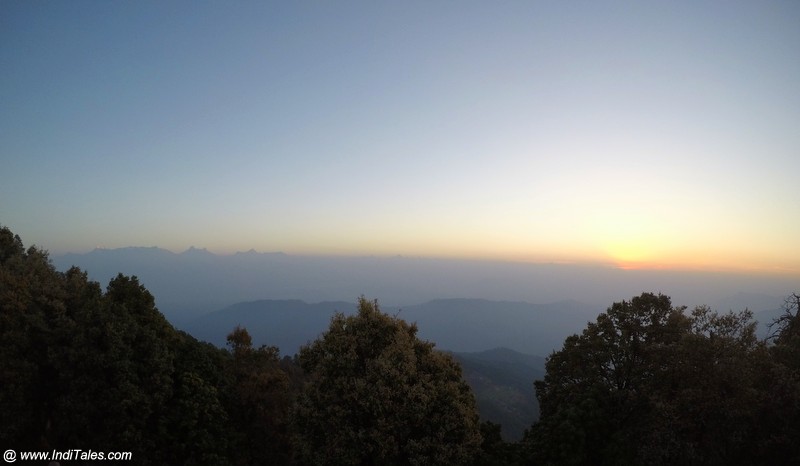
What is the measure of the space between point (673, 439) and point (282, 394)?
20810 mm

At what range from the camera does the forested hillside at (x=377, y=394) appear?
1695cm

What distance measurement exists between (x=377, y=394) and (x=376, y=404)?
0.42m

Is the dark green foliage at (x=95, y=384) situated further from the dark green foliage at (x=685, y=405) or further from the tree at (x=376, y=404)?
the dark green foliage at (x=685, y=405)

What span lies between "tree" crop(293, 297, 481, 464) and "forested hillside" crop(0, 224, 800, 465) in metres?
0.07

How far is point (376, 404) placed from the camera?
55.1 ft

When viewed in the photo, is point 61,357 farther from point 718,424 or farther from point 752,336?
point 752,336

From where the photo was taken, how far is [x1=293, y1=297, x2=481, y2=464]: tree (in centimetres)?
1672

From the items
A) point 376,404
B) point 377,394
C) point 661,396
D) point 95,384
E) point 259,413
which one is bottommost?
point 259,413

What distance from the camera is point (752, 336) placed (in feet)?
62.9

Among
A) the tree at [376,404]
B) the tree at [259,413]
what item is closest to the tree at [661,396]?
the tree at [376,404]

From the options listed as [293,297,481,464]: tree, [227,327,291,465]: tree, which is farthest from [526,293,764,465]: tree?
[227,327,291,465]: tree

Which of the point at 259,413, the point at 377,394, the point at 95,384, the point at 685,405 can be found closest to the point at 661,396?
the point at 685,405

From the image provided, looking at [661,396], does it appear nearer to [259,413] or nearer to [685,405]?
[685,405]

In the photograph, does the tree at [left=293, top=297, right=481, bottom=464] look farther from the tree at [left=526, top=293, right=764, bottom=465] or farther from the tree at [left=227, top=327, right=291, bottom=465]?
the tree at [left=227, top=327, right=291, bottom=465]
